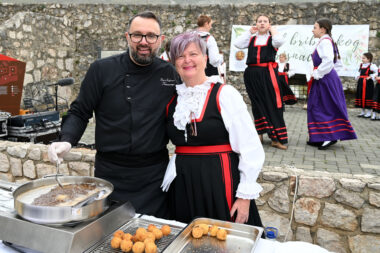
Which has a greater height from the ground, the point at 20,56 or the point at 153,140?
the point at 20,56

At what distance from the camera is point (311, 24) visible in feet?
31.8

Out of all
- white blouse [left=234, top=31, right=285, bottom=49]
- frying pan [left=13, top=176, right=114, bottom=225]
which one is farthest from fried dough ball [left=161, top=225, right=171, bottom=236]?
white blouse [left=234, top=31, right=285, bottom=49]

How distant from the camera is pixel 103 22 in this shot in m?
10.7

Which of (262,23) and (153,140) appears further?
(262,23)

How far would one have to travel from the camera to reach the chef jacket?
1.91 metres

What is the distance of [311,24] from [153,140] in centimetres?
911

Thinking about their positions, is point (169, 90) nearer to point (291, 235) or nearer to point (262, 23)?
point (291, 235)

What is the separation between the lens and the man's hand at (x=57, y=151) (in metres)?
1.60

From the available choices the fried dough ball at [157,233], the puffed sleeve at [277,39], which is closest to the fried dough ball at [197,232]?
the fried dough ball at [157,233]

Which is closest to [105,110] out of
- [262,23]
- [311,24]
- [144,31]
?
[144,31]

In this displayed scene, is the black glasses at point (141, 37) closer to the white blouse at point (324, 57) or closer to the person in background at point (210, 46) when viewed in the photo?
the person in background at point (210, 46)

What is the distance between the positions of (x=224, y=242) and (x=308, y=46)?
9562 millimetres

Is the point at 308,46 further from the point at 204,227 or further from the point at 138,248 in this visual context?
the point at 138,248

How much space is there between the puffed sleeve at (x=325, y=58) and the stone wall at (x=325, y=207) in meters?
2.39
